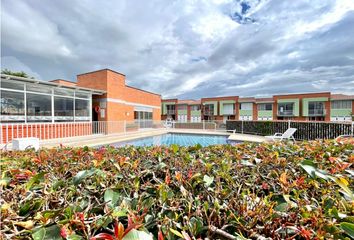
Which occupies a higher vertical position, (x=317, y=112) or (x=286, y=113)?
(x=317, y=112)

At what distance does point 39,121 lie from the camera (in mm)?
11148

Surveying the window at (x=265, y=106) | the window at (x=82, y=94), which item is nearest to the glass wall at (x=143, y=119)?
the window at (x=82, y=94)

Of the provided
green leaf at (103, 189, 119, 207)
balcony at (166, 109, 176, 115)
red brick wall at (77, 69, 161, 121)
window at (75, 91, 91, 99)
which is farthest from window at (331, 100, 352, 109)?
green leaf at (103, 189, 119, 207)

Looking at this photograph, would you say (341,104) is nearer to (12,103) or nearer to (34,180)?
(34,180)

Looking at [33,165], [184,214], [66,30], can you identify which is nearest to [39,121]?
[66,30]

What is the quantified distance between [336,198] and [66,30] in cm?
1269

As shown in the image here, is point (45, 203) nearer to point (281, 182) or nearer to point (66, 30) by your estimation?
point (281, 182)

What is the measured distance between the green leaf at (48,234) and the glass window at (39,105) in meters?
13.2

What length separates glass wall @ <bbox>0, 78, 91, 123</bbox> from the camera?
9766 millimetres

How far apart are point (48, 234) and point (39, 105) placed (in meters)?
13.6

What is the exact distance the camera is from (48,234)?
0.69 m

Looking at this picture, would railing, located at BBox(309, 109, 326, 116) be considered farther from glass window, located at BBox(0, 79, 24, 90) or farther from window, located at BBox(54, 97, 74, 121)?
glass window, located at BBox(0, 79, 24, 90)

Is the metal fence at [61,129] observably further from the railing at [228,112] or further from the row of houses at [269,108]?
the railing at [228,112]

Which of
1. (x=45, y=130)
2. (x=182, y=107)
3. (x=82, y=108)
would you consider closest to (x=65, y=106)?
(x=82, y=108)
